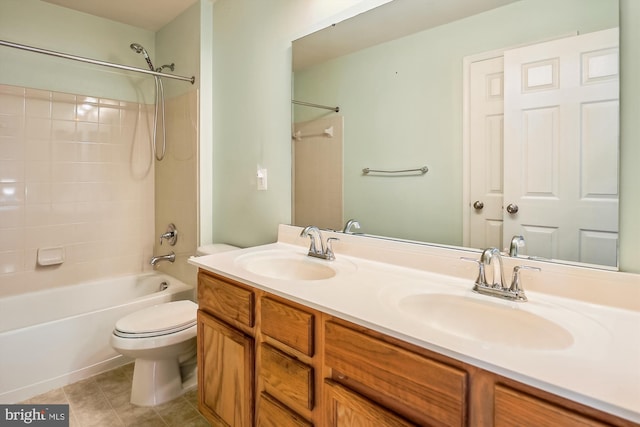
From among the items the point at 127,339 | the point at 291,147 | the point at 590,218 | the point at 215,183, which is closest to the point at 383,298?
the point at 590,218

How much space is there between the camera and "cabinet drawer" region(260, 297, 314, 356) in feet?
3.36

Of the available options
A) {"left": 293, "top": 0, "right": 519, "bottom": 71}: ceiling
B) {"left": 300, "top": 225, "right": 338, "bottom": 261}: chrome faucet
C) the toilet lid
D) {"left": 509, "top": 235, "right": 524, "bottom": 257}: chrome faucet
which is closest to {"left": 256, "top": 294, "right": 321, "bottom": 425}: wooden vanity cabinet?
{"left": 300, "top": 225, "right": 338, "bottom": 261}: chrome faucet

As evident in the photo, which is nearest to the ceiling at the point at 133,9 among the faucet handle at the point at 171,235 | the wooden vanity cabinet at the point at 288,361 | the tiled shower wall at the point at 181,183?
the tiled shower wall at the point at 181,183

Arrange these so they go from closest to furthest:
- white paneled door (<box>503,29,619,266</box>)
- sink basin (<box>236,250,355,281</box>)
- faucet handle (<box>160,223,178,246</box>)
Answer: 1. white paneled door (<box>503,29,619,266</box>)
2. sink basin (<box>236,250,355,281</box>)
3. faucet handle (<box>160,223,178,246</box>)

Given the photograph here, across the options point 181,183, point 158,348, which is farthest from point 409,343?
point 181,183

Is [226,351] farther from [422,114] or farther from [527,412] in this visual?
[422,114]

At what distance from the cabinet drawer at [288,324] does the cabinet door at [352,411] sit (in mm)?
130

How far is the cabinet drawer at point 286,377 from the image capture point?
103 centimetres

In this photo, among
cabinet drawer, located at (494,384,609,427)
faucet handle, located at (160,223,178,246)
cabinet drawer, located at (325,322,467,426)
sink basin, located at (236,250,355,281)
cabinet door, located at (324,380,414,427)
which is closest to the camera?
cabinet drawer, located at (494,384,609,427)

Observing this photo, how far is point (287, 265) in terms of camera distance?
62.3 inches

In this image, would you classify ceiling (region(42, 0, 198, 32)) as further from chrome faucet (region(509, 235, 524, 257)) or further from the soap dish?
chrome faucet (region(509, 235, 524, 257))

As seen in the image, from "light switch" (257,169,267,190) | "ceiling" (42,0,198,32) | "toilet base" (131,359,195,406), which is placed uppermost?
"ceiling" (42,0,198,32)

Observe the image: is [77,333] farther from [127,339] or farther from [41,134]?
[41,134]

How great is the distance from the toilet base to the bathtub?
437mm
